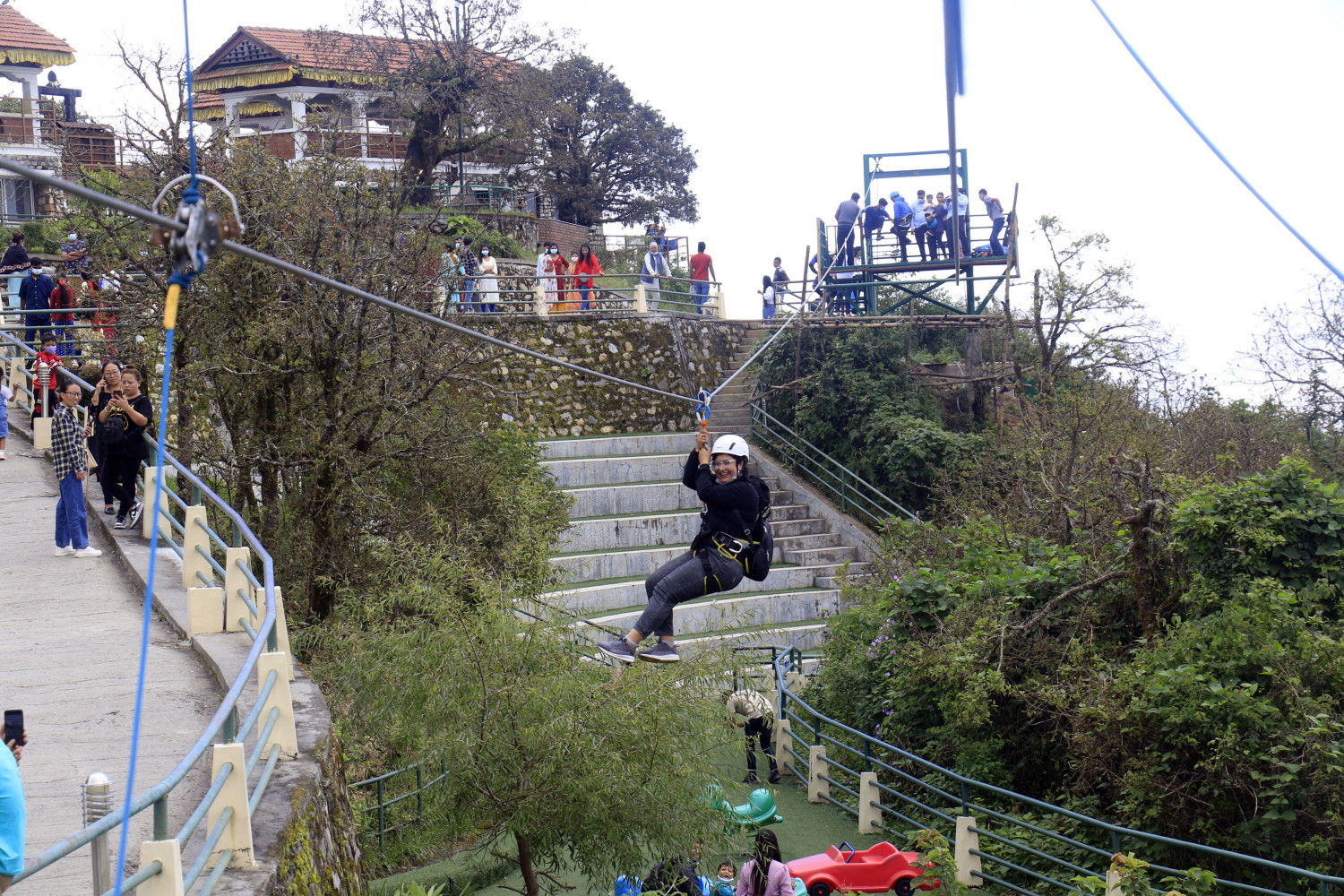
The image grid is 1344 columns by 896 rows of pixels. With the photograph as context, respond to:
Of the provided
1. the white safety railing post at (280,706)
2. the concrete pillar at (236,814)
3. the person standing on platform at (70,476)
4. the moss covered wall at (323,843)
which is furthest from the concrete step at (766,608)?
the concrete pillar at (236,814)

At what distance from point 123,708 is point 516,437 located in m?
10.1

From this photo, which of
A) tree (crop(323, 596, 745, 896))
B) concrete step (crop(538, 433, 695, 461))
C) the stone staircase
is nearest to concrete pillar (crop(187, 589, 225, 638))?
tree (crop(323, 596, 745, 896))

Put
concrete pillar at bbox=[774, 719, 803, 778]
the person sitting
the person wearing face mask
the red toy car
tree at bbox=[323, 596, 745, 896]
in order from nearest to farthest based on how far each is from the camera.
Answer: tree at bbox=[323, 596, 745, 896], the person sitting, the red toy car, concrete pillar at bbox=[774, 719, 803, 778], the person wearing face mask

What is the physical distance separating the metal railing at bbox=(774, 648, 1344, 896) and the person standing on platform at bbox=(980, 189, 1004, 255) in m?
12.8

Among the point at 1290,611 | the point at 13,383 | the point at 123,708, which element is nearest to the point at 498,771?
the point at 123,708

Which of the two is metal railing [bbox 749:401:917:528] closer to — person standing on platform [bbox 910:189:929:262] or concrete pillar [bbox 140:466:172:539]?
person standing on platform [bbox 910:189:929:262]

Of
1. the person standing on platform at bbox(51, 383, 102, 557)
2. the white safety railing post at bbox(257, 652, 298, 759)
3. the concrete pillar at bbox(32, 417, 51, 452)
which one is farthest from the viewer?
the concrete pillar at bbox(32, 417, 51, 452)

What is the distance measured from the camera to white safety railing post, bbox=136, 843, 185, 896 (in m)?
4.03

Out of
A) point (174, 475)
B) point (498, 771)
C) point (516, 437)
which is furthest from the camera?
point (516, 437)

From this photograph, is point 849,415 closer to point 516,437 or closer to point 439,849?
point 516,437

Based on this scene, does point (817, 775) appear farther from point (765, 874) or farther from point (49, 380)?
point (49, 380)

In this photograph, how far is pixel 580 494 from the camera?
20.2m

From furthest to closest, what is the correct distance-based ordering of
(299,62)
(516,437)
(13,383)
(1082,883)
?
(299,62)
(13,383)
(516,437)
(1082,883)

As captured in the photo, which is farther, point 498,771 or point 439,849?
point 439,849
